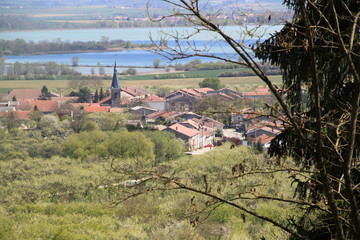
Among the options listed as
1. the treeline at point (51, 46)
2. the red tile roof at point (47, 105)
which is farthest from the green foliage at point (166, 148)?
the treeline at point (51, 46)

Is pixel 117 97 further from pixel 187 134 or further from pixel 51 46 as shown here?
pixel 51 46

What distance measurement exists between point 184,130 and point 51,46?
58.4 meters

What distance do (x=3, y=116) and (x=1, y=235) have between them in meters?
25.5

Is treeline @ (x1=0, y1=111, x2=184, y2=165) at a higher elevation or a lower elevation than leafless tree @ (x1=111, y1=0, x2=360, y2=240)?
lower

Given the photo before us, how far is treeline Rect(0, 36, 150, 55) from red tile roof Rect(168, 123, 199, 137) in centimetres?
4988

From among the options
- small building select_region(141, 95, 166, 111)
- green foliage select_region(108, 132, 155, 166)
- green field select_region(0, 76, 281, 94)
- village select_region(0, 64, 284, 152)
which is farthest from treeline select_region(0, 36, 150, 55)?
green foliage select_region(108, 132, 155, 166)

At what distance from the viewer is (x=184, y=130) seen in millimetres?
27688

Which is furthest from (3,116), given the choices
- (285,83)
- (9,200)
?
(285,83)

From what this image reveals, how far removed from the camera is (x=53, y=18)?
11225 cm

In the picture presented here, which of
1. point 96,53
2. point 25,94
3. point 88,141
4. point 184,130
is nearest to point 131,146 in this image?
point 88,141

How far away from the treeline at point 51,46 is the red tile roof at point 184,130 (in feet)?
164

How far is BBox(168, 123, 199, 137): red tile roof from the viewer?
27.0 meters

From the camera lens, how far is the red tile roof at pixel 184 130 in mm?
27031

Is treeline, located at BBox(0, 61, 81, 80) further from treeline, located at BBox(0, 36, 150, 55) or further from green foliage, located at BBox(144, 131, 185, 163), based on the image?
green foliage, located at BBox(144, 131, 185, 163)
